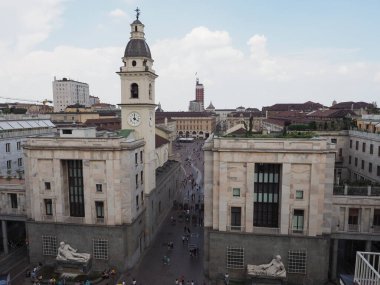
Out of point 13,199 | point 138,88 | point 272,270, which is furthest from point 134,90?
point 272,270

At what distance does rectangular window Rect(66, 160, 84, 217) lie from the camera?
41531 millimetres

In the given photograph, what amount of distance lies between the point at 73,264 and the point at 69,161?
485 inches

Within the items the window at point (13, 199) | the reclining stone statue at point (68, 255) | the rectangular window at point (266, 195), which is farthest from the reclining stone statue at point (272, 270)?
the window at point (13, 199)

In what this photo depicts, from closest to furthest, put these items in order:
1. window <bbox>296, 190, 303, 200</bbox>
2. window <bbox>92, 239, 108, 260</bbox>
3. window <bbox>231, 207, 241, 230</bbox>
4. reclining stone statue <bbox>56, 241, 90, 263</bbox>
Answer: window <bbox>296, 190, 303, 200</bbox>
window <bbox>231, 207, 241, 230</bbox>
reclining stone statue <bbox>56, 241, 90, 263</bbox>
window <bbox>92, 239, 108, 260</bbox>

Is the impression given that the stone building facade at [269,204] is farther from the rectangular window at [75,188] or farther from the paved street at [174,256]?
the rectangular window at [75,188]

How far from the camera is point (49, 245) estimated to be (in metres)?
42.3

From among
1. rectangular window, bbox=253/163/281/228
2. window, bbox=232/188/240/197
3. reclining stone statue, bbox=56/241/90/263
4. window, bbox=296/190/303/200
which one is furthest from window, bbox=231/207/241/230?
reclining stone statue, bbox=56/241/90/263

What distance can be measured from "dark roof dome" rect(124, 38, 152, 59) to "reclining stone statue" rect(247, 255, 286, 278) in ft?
102

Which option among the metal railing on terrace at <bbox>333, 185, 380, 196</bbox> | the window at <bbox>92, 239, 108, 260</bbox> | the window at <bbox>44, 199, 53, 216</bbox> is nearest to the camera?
the metal railing on terrace at <bbox>333, 185, 380, 196</bbox>

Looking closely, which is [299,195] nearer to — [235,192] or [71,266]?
[235,192]

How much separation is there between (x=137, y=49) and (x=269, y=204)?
27.4 metres

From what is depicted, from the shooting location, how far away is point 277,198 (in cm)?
3775

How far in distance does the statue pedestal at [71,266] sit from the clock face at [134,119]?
63.2 ft

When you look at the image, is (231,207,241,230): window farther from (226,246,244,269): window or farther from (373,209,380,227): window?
(373,209,380,227): window
